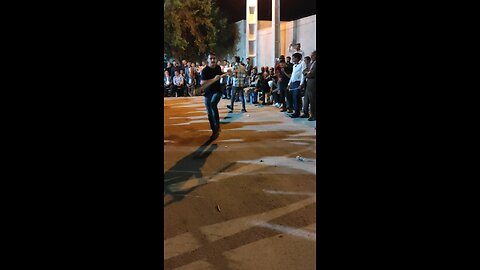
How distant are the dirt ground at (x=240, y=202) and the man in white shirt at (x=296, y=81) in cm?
283

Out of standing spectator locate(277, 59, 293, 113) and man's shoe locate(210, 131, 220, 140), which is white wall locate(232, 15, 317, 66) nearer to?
standing spectator locate(277, 59, 293, 113)

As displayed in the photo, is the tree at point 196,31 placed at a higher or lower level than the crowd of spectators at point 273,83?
higher

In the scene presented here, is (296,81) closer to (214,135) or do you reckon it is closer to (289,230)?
(214,135)

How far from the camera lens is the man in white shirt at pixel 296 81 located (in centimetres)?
1278

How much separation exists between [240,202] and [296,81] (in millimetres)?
7917

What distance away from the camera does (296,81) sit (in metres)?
13.0

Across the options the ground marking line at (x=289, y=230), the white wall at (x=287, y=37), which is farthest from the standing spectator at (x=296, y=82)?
the ground marking line at (x=289, y=230)

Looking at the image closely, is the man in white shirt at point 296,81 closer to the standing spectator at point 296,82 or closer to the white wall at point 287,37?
the standing spectator at point 296,82
